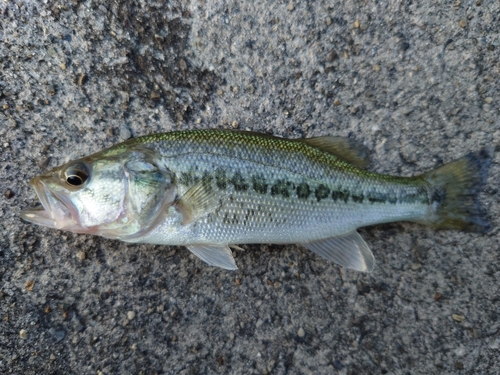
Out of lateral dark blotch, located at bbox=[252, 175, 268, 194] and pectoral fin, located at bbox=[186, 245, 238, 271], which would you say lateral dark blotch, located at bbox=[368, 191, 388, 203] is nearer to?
lateral dark blotch, located at bbox=[252, 175, 268, 194]

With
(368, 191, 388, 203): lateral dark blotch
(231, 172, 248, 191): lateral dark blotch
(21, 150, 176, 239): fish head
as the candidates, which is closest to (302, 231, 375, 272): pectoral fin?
(368, 191, 388, 203): lateral dark blotch

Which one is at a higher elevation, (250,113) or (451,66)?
(451,66)

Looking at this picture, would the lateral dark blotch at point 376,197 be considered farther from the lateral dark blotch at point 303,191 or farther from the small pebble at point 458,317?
the small pebble at point 458,317

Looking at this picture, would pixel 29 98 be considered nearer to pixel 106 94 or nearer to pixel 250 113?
pixel 106 94

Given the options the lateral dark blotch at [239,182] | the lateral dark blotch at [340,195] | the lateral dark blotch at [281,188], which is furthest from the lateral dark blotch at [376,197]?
the lateral dark blotch at [239,182]

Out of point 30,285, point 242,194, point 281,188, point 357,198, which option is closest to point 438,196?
point 357,198

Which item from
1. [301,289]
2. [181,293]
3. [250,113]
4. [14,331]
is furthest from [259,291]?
[14,331]
